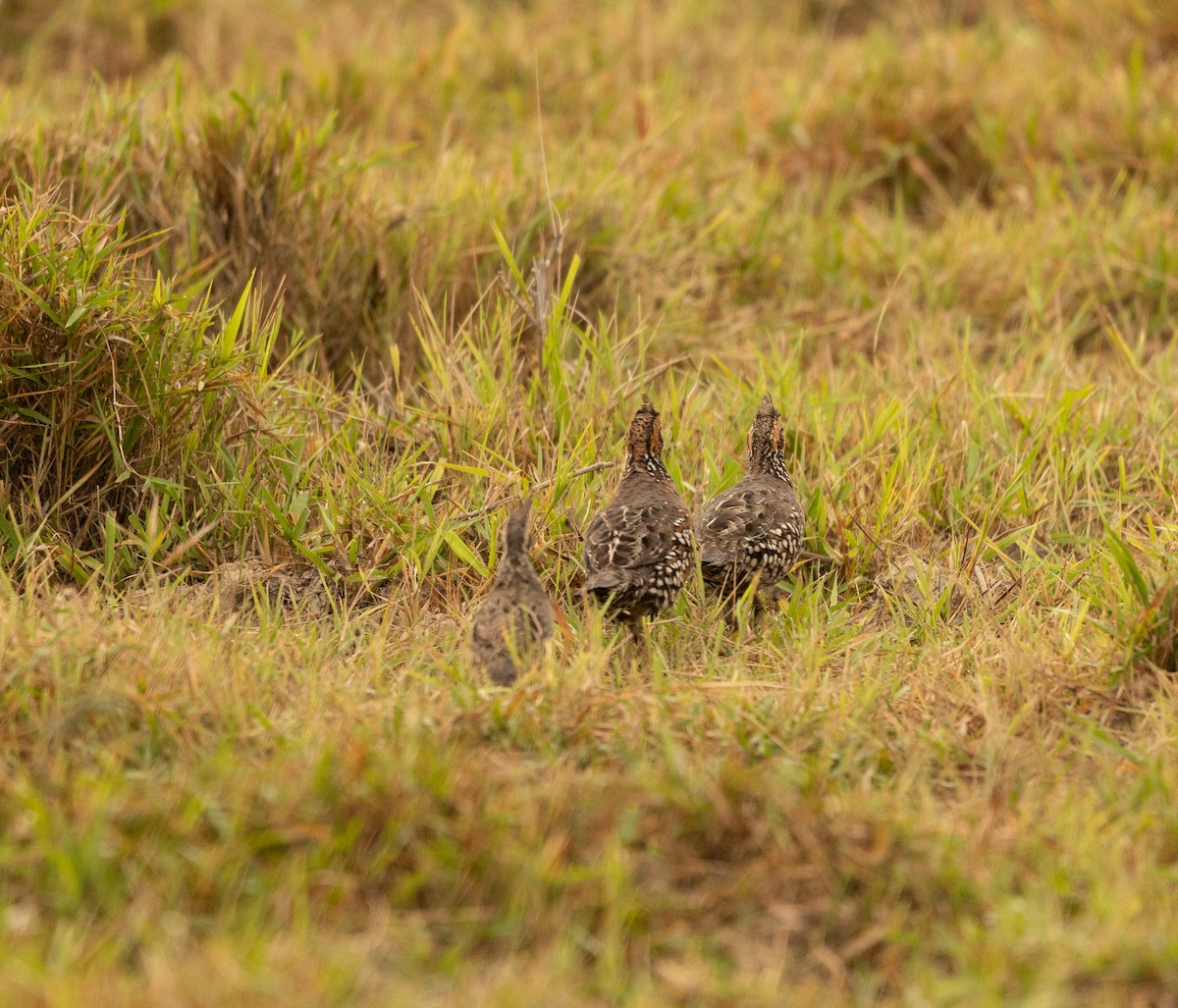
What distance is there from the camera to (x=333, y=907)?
2.71 meters

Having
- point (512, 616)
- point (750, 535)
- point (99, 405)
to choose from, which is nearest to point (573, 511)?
point (750, 535)

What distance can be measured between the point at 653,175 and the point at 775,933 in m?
4.47

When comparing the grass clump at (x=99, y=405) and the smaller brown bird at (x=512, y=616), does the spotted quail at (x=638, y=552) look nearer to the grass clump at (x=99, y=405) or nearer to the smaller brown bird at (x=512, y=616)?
the smaller brown bird at (x=512, y=616)

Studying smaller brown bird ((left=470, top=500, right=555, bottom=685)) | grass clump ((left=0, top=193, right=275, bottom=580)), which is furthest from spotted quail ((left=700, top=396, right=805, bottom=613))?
grass clump ((left=0, top=193, right=275, bottom=580))

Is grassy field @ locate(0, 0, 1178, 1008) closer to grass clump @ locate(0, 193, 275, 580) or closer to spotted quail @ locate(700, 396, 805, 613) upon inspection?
grass clump @ locate(0, 193, 275, 580)

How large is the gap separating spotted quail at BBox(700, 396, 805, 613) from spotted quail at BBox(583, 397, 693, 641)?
0.36ft

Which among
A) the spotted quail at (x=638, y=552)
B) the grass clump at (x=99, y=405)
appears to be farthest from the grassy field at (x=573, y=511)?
the spotted quail at (x=638, y=552)

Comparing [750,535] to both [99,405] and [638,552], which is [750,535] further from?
[99,405]

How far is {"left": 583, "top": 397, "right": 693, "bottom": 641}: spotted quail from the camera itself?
12.7 ft

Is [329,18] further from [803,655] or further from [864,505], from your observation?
[803,655]

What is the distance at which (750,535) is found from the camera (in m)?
4.16

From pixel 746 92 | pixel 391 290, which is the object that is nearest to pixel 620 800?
pixel 391 290

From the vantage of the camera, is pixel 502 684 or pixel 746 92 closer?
pixel 502 684

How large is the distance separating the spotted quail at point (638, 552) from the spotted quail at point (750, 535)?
111mm
